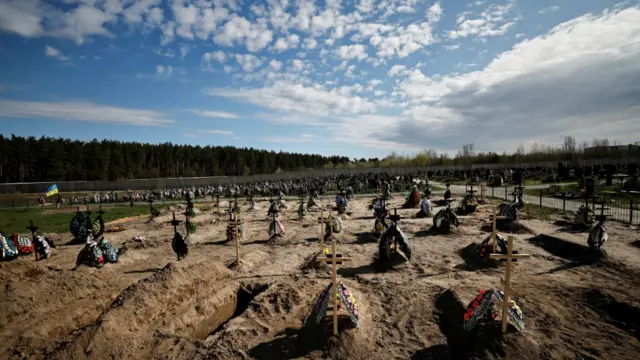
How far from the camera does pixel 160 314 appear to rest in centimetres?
750

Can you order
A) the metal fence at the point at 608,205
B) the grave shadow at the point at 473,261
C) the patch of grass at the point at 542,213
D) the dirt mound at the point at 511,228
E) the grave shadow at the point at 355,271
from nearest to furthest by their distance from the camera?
1. the grave shadow at the point at 355,271
2. the grave shadow at the point at 473,261
3. the dirt mound at the point at 511,228
4. the metal fence at the point at 608,205
5. the patch of grass at the point at 542,213

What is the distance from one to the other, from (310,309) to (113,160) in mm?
86762

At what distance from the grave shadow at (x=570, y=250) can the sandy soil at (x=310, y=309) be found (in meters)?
0.06

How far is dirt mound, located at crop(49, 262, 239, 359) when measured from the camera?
19.3ft

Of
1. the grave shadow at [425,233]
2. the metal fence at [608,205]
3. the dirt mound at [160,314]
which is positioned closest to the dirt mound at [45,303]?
the dirt mound at [160,314]

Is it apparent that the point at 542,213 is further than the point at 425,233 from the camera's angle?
Yes

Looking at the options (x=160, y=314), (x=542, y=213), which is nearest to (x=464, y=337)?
(x=160, y=314)

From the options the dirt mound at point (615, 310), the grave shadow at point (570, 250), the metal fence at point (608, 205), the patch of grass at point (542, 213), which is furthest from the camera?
the patch of grass at point (542, 213)

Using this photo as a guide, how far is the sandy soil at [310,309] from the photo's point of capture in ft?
19.8

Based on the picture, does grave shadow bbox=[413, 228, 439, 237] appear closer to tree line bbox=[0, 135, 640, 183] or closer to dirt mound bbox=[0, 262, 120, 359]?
dirt mound bbox=[0, 262, 120, 359]

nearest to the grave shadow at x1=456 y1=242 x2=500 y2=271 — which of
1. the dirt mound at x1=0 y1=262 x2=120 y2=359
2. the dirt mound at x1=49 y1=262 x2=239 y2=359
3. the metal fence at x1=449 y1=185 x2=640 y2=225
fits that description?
the metal fence at x1=449 y1=185 x2=640 y2=225

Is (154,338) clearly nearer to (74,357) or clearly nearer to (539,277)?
(74,357)

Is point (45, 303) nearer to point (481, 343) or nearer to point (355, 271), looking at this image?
point (355, 271)

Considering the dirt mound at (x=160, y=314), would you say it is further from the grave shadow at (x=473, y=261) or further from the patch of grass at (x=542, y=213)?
the patch of grass at (x=542, y=213)
